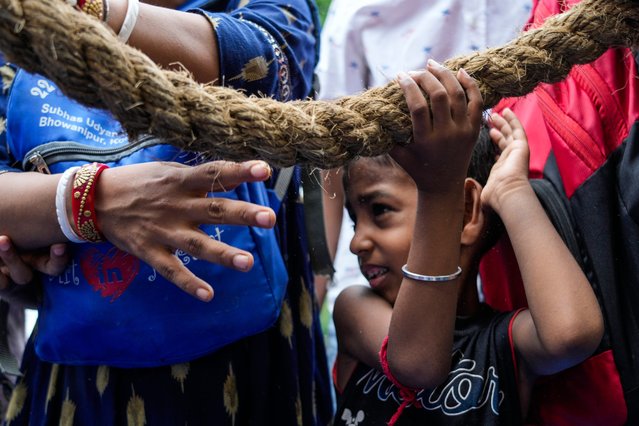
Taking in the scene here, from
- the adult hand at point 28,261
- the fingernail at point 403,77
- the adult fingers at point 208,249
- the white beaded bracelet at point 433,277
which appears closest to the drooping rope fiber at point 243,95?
the fingernail at point 403,77

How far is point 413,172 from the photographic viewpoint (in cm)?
89

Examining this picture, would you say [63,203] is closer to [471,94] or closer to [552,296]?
[471,94]

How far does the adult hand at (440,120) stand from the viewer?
813mm

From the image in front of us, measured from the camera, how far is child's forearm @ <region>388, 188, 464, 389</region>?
931mm

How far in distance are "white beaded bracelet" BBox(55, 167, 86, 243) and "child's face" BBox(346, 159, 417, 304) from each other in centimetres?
52

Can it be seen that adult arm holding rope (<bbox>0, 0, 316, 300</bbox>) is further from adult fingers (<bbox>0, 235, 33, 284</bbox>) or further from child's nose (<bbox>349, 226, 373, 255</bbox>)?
child's nose (<bbox>349, 226, 373, 255</bbox>)

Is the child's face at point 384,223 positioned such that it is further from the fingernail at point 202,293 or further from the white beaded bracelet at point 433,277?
the fingernail at point 202,293

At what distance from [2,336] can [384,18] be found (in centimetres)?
113

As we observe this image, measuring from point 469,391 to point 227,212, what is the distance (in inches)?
20.8

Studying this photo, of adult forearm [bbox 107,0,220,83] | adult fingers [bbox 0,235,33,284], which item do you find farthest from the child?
adult fingers [bbox 0,235,33,284]

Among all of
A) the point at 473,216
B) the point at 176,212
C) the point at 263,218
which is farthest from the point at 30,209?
the point at 473,216

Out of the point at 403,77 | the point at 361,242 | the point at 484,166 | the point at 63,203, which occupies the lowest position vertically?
the point at 361,242

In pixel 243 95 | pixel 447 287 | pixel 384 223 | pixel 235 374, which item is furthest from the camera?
pixel 384 223

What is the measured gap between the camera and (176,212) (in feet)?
2.76
